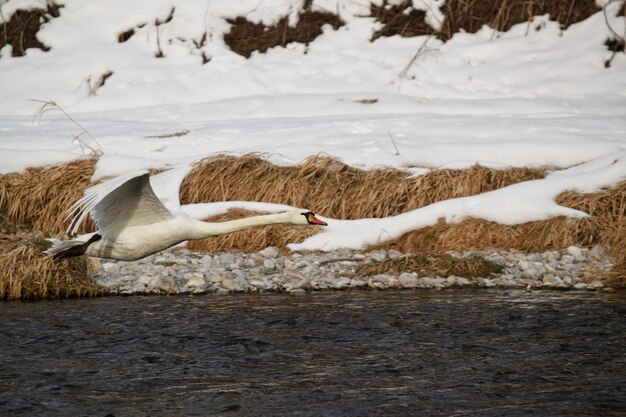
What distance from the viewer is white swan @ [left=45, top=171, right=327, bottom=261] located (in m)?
7.46

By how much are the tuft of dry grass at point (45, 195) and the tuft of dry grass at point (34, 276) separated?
1.97 m

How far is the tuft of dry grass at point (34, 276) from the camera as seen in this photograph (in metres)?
10.2

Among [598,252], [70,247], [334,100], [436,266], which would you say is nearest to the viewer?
[70,247]

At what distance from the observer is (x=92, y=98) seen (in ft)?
57.0

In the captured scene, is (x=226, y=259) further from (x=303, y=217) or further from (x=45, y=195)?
(x=303, y=217)

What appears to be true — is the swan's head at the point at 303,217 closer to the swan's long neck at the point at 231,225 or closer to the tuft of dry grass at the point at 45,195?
the swan's long neck at the point at 231,225

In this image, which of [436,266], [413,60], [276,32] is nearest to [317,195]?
[436,266]

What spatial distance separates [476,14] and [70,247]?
1245 centimetres

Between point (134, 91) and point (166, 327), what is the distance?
30.4ft

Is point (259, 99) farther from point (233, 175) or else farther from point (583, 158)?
point (583, 158)

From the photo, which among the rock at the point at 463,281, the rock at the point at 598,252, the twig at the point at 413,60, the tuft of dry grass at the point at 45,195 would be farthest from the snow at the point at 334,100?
the rock at the point at 463,281

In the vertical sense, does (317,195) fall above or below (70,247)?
below

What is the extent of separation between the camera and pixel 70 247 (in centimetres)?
751

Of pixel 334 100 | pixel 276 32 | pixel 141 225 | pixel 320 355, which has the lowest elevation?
pixel 320 355
